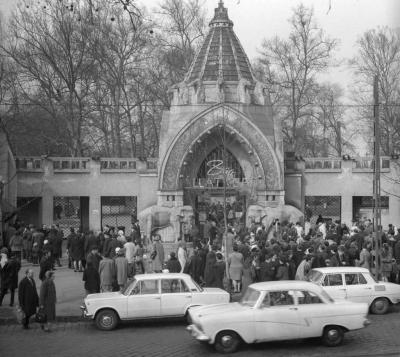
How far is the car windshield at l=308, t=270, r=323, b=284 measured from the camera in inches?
647

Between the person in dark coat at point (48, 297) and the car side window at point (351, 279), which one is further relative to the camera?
the car side window at point (351, 279)

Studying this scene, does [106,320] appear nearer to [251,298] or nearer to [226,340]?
[226,340]

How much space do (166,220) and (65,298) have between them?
39.4 ft

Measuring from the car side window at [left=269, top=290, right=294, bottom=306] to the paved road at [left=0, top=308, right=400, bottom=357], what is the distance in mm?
854

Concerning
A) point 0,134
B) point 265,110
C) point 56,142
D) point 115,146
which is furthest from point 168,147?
point 115,146

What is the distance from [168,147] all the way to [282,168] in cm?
480

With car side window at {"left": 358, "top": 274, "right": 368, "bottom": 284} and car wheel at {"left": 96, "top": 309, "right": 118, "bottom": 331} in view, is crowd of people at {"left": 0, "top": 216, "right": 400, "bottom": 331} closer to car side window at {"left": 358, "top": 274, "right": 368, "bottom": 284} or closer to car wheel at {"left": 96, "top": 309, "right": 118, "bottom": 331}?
car wheel at {"left": 96, "top": 309, "right": 118, "bottom": 331}

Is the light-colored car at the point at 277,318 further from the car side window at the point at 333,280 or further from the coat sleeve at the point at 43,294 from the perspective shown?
the coat sleeve at the point at 43,294

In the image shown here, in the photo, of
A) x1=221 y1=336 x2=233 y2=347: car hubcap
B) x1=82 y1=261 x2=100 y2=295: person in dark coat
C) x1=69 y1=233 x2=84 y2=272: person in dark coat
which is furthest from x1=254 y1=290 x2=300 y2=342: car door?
x1=69 y1=233 x2=84 y2=272: person in dark coat

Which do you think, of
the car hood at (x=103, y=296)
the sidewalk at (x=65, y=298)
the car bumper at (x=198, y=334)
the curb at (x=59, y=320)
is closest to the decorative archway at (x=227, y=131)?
the sidewalk at (x=65, y=298)

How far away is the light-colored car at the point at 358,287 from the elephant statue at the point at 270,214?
13.7 meters

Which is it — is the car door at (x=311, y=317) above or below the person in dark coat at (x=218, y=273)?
below

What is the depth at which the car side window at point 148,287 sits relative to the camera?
611 inches

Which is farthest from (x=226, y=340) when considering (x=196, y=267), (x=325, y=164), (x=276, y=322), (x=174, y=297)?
(x=325, y=164)
